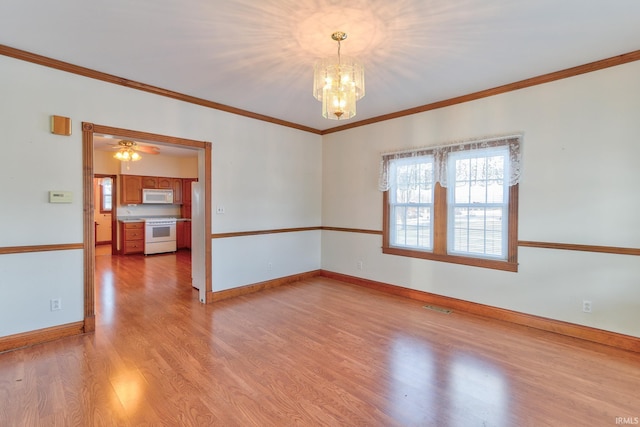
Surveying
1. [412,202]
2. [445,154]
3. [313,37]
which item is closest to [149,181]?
[412,202]

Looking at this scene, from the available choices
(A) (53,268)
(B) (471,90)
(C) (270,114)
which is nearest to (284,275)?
(C) (270,114)

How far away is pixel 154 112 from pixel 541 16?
157 inches

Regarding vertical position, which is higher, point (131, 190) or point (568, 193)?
point (131, 190)

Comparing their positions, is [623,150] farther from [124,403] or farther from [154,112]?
[154,112]

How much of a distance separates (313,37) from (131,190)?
736 centimetres

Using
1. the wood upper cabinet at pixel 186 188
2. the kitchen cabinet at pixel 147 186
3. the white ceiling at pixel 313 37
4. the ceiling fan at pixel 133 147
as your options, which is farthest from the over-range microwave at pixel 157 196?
the white ceiling at pixel 313 37

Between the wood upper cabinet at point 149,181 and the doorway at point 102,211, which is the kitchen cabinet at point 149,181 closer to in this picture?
the wood upper cabinet at point 149,181

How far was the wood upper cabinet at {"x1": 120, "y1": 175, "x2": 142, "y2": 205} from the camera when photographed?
25.6 ft

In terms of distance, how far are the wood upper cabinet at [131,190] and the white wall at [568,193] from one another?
7.39 m

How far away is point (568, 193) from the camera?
314 centimetres

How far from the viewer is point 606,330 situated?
9.62ft

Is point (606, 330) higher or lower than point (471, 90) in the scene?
lower

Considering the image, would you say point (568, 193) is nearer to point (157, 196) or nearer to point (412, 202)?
point (412, 202)

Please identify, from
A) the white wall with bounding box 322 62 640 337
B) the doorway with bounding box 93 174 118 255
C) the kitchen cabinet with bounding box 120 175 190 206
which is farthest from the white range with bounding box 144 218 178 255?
the white wall with bounding box 322 62 640 337
